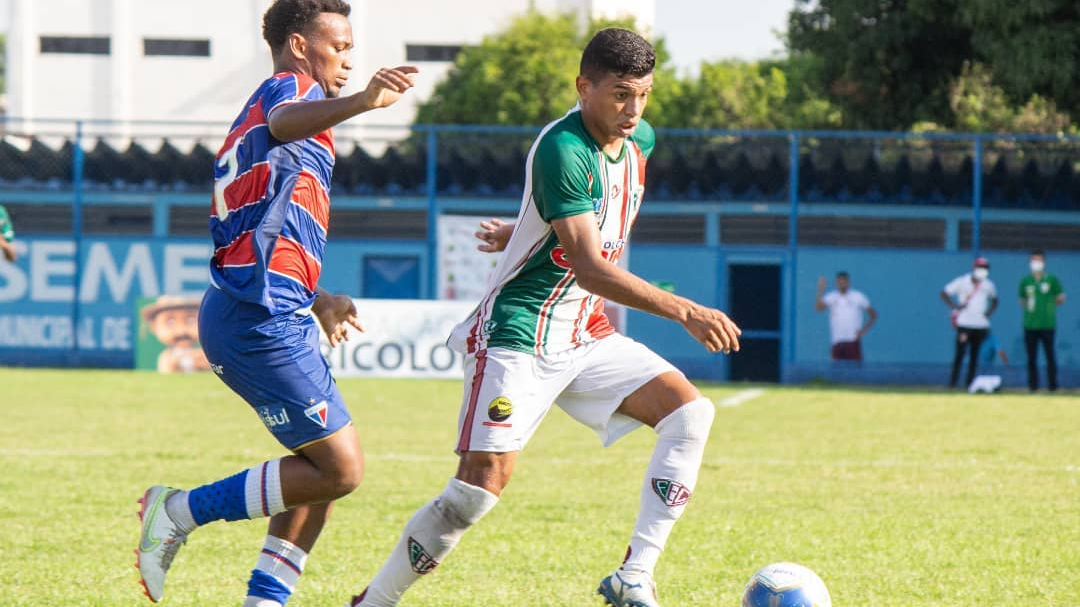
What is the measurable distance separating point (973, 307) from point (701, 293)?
4.77 metres

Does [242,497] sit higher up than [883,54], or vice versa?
[883,54]

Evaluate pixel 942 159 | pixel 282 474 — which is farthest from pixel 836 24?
pixel 282 474

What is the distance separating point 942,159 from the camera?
24.2 m

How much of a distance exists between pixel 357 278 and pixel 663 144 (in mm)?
5780

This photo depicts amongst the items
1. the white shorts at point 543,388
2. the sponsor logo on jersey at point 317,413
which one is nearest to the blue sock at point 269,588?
the sponsor logo on jersey at point 317,413

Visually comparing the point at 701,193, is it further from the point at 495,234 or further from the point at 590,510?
the point at 495,234

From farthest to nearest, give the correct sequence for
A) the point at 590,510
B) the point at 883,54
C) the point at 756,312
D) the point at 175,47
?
the point at 175,47
the point at 756,312
the point at 883,54
the point at 590,510

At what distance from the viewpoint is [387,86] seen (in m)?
4.36

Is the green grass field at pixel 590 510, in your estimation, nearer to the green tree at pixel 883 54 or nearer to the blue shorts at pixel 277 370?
the blue shorts at pixel 277 370

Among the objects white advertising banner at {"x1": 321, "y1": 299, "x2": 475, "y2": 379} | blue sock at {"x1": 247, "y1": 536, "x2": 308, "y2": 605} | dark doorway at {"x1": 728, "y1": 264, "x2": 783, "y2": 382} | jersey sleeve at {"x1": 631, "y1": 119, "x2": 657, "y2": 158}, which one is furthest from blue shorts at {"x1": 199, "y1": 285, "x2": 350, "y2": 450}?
dark doorway at {"x1": 728, "y1": 264, "x2": 783, "y2": 382}

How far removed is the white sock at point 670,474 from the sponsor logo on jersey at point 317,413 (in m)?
1.20

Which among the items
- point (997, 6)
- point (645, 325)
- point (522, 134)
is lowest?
point (645, 325)

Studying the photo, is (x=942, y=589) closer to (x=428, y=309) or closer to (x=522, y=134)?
(x=428, y=309)

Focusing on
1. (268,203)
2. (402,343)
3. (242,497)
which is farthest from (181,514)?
(402,343)
